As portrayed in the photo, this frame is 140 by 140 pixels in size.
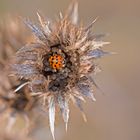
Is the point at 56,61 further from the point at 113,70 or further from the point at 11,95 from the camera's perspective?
the point at 113,70

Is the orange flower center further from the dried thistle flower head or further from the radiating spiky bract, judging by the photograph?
the radiating spiky bract

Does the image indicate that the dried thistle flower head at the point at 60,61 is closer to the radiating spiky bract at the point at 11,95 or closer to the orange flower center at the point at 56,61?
the orange flower center at the point at 56,61

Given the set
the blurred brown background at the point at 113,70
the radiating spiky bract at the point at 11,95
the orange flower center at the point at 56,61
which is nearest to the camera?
the orange flower center at the point at 56,61

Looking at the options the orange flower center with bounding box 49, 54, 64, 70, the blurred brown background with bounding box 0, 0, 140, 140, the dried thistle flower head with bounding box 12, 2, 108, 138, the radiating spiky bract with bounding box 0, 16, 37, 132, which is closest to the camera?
the dried thistle flower head with bounding box 12, 2, 108, 138

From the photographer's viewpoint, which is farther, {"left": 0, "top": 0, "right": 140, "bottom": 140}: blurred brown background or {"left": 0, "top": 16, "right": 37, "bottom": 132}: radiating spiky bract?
{"left": 0, "top": 0, "right": 140, "bottom": 140}: blurred brown background

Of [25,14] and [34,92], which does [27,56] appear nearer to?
[34,92]

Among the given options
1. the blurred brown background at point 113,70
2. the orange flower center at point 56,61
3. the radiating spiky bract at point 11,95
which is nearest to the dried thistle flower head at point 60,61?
the orange flower center at point 56,61

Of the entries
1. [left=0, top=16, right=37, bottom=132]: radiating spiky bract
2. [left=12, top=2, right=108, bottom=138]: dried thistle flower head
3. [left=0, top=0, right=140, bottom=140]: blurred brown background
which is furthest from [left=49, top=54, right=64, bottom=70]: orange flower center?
[left=0, top=0, right=140, bottom=140]: blurred brown background
